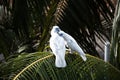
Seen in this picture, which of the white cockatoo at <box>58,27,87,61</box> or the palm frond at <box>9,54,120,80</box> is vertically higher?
the white cockatoo at <box>58,27,87,61</box>

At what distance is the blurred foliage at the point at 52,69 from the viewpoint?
2.68m

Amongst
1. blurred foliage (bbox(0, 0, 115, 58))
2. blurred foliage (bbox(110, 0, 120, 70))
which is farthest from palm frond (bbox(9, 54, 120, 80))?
blurred foliage (bbox(0, 0, 115, 58))

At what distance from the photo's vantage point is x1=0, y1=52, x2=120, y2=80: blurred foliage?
268 cm

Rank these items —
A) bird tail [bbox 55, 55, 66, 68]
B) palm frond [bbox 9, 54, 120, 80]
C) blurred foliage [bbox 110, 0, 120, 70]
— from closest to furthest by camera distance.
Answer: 1. bird tail [bbox 55, 55, 66, 68]
2. palm frond [bbox 9, 54, 120, 80]
3. blurred foliage [bbox 110, 0, 120, 70]

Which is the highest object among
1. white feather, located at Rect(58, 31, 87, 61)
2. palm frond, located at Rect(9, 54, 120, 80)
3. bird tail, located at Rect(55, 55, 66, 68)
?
white feather, located at Rect(58, 31, 87, 61)

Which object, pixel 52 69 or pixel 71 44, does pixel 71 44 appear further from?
pixel 52 69

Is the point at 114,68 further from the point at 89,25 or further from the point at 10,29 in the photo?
the point at 10,29

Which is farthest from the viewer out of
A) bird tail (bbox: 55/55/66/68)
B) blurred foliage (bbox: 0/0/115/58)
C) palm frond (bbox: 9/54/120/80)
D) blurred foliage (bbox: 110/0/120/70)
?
blurred foliage (bbox: 0/0/115/58)

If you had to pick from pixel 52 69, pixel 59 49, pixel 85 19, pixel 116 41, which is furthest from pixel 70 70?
pixel 85 19

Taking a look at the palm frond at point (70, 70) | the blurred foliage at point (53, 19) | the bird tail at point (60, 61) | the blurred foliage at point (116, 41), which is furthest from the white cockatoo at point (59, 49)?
the blurred foliage at point (53, 19)

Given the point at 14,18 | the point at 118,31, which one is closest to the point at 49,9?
the point at 14,18

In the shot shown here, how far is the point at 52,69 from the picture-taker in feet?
8.83

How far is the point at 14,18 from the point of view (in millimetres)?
4039

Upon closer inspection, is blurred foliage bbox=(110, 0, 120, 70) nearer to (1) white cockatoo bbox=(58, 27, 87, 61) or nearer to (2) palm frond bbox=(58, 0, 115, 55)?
(1) white cockatoo bbox=(58, 27, 87, 61)
